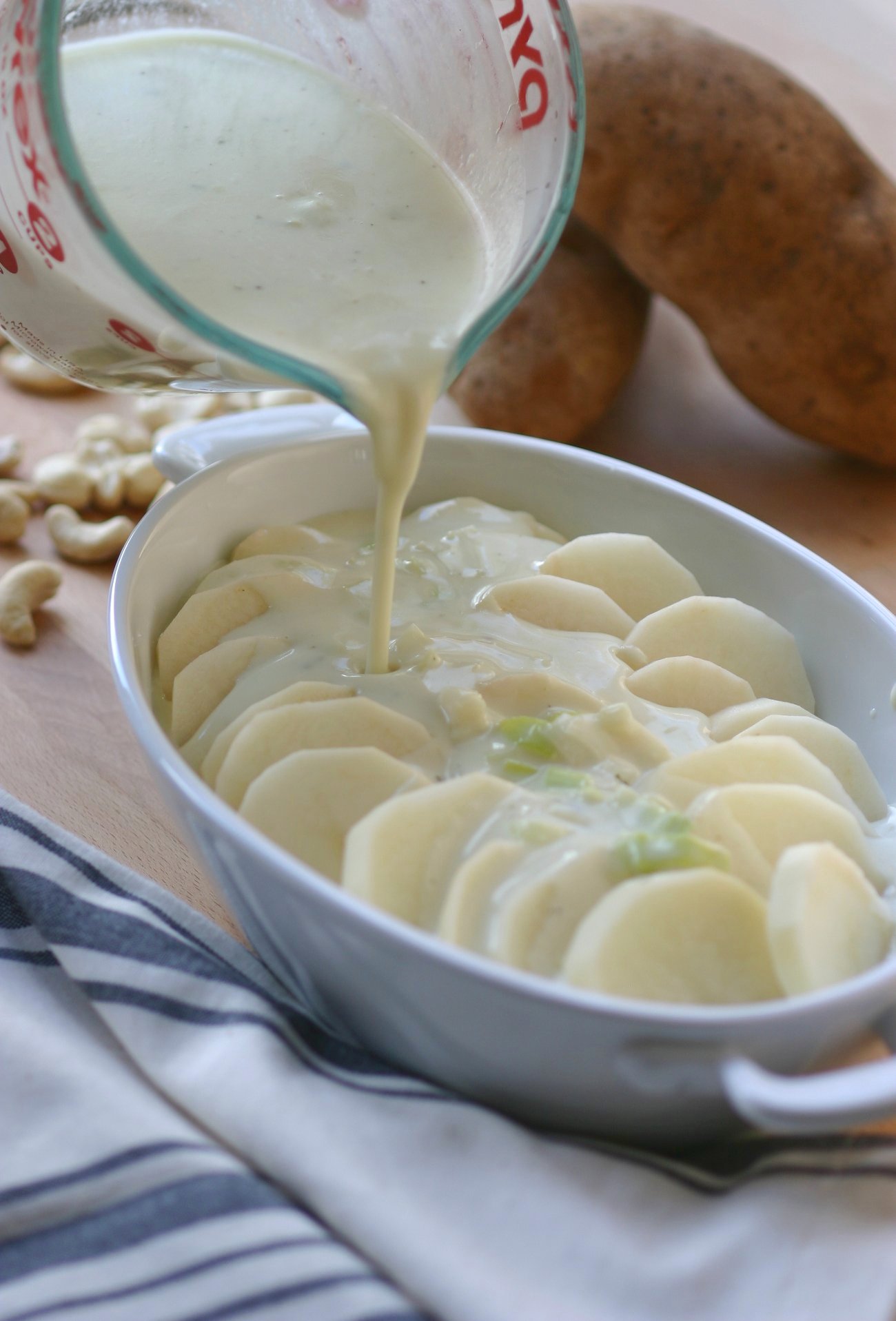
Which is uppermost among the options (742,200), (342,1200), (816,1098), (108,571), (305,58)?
(305,58)

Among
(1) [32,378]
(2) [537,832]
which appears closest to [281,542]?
(2) [537,832]

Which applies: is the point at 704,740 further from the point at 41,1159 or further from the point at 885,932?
the point at 41,1159

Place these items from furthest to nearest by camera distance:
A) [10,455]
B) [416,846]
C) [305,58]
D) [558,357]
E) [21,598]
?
[558,357] → [10,455] → [21,598] → [305,58] → [416,846]

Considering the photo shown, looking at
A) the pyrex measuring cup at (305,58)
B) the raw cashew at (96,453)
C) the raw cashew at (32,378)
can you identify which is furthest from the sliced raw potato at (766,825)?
the raw cashew at (32,378)

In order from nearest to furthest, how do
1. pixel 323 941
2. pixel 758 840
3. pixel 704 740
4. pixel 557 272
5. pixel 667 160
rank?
pixel 323 941 < pixel 758 840 < pixel 704 740 < pixel 667 160 < pixel 557 272

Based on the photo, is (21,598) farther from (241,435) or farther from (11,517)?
(241,435)

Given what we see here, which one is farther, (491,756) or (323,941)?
(491,756)

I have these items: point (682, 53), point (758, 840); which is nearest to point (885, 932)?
point (758, 840)

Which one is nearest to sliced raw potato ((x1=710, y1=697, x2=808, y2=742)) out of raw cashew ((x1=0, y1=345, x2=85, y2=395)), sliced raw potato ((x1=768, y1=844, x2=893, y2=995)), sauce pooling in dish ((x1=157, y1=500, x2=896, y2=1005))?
sauce pooling in dish ((x1=157, y1=500, x2=896, y2=1005))

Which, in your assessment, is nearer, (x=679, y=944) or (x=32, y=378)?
(x=679, y=944)
